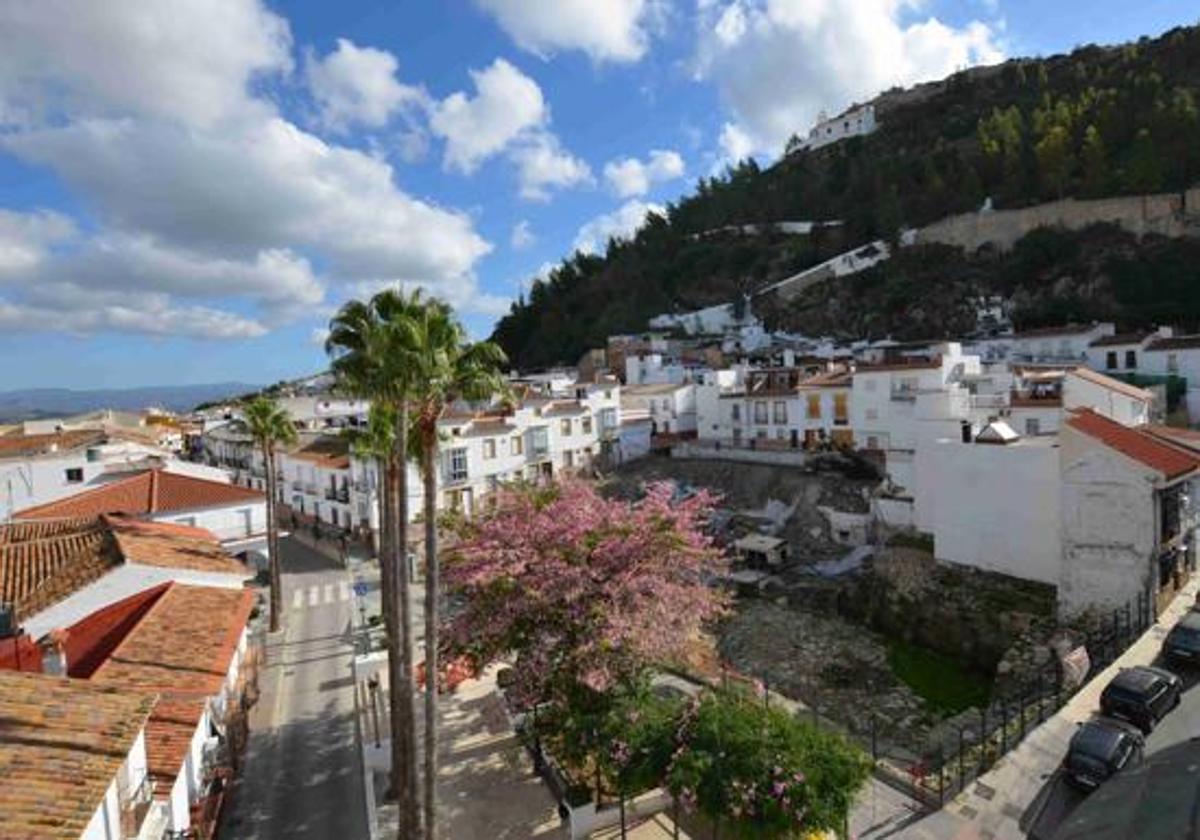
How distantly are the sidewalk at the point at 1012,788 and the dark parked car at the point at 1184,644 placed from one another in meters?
1.47

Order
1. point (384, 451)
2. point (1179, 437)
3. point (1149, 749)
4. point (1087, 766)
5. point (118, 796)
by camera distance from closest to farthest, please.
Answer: point (118, 796)
point (1087, 766)
point (1149, 749)
point (384, 451)
point (1179, 437)

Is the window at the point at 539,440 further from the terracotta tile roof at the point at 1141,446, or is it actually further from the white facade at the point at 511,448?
the terracotta tile roof at the point at 1141,446

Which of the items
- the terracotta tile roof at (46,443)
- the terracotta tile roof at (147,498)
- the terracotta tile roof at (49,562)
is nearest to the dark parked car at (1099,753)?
the terracotta tile roof at (49,562)

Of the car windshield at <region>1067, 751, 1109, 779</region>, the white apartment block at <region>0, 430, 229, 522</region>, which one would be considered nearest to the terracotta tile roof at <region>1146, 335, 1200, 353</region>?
the car windshield at <region>1067, 751, 1109, 779</region>

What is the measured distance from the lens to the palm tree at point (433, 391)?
12727 millimetres

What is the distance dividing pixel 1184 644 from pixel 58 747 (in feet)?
81.2

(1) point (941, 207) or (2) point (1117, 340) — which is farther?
(1) point (941, 207)

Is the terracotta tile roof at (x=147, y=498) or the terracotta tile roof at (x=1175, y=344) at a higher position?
the terracotta tile roof at (x=1175, y=344)

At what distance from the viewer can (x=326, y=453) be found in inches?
1970

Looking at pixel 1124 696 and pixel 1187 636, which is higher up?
pixel 1187 636

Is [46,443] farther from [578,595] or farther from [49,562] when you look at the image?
[578,595]

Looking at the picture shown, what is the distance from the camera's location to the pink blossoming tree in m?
15.1

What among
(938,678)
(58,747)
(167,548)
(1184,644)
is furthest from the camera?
(938,678)

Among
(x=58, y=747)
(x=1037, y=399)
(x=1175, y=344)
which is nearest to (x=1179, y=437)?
(x=1037, y=399)
